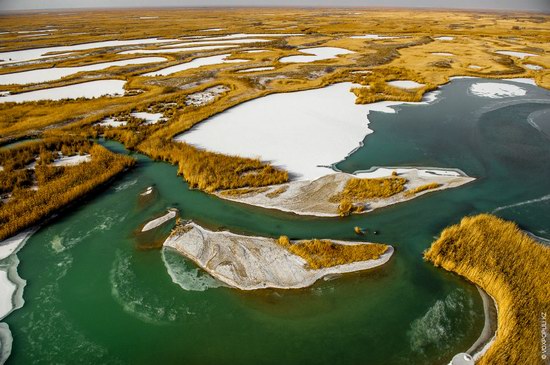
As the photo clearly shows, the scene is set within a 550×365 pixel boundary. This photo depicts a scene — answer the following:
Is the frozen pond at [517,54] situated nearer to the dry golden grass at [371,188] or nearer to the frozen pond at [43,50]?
the dry golden grass at [371,188]

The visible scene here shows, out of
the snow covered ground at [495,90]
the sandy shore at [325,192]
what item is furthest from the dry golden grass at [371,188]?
the snow covered ground at [495,90]

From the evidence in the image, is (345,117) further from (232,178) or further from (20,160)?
(20,160)

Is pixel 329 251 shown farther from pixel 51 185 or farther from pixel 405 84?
pixel 405 84

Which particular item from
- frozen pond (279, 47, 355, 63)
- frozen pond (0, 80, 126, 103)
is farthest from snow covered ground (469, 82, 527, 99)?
frozen pond (0, 80, 126, 103)

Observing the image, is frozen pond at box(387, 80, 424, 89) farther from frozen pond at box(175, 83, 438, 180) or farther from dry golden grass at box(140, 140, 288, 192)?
dry golden grass at box(140, 140, 288, 192)

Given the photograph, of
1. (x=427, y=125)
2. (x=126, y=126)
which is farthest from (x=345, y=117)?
(x=126, y=126)

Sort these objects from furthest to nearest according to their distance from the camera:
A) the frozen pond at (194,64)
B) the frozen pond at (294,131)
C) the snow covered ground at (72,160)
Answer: the frozen pond at (194,64) → the frozen pond at (294,131) → the snow covered ground at (72,160)
